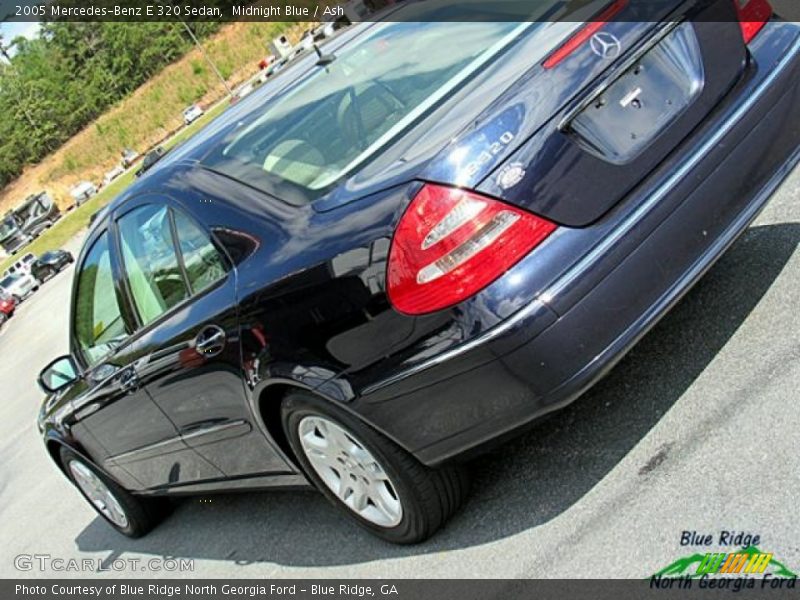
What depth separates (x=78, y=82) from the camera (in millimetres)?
96875

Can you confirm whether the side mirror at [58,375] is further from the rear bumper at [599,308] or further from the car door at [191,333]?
the rear bumper at [599,308]

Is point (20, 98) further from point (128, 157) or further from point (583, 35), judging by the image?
point (583, 35)

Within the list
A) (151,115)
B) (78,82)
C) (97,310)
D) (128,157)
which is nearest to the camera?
(97,310)

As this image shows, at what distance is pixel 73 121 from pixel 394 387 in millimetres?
97150

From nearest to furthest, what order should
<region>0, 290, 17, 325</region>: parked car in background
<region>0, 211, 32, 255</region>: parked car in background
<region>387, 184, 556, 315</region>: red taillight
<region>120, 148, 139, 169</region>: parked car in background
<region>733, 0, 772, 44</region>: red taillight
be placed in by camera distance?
<region>387, 184, 556, 315</region>: red taillight < <region>733, 0, 772, 44</region>: red taillight < <region>0, 290, 17, 325</region>: parked car in background < <region>0, 211, 32, 255</region>: parked car in background < <region>120, 148, 139, 169</region>: parked car in background

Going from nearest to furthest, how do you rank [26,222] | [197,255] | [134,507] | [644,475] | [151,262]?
[644,475] → [197,255] → [151,262] → [134,507] → [26,222]

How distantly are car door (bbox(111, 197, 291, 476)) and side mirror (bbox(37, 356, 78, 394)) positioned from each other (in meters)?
1.04

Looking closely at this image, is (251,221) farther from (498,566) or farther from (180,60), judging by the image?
(180,60)

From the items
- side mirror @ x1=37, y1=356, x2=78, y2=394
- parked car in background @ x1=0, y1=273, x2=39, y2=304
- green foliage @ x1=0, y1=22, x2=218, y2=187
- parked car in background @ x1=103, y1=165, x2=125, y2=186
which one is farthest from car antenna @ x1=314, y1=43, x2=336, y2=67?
green foliage @ x1=0, y1=22, x2=218, y2=187

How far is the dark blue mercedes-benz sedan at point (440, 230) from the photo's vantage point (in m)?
2.55

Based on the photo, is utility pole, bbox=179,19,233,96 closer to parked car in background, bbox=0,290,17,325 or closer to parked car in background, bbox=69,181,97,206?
parked car in background, bbox=69,181,97,206

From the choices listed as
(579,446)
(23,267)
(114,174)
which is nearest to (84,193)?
(114,174)

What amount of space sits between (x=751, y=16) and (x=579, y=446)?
5.78 ft

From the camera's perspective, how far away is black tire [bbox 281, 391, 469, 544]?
291cm
